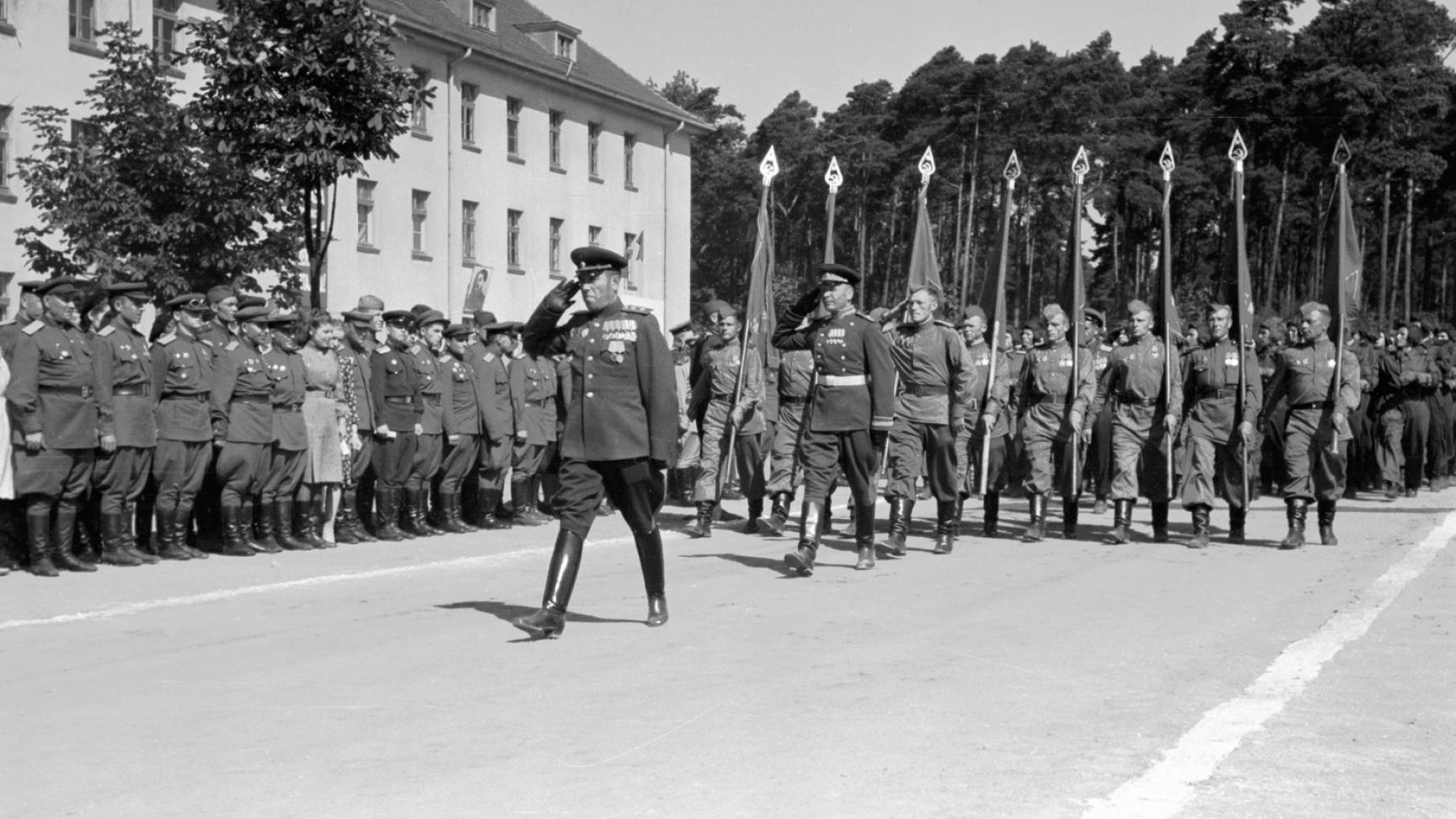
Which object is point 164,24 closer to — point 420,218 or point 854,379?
point 420,218

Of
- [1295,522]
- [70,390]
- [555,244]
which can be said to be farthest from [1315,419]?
[555,244]

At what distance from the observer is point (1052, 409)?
50.0ft

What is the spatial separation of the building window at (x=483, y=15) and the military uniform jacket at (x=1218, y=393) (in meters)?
39.3

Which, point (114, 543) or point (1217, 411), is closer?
point (114, 543)

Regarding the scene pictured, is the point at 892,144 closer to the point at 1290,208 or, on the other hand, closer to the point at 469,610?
the point at 1290,208

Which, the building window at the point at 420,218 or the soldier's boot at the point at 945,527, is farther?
the building window at the point at 420,218

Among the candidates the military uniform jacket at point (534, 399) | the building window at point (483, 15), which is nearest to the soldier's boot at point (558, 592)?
the military uniform jacket at point (534, 399)

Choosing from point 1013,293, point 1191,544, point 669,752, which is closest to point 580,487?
point 669,752

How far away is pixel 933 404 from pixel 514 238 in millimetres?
38700

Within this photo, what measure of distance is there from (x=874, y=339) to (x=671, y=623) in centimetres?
358

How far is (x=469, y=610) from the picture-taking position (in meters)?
9.83

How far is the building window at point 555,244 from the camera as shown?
5309 centimetres

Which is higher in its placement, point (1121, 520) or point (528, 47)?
point (528, 47)

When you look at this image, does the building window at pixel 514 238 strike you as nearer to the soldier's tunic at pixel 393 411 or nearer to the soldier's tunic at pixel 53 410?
the soldier's tunic at pixel 393 411
